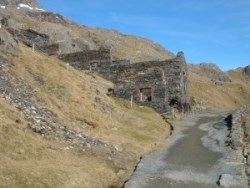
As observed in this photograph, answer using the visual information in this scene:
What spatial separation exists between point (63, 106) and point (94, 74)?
2579 centimetres

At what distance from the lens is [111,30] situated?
141 meters

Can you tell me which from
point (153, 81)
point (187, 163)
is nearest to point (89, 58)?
point (153, 81)

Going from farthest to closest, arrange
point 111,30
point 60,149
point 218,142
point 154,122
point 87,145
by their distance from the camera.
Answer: point 111,30 < point 154,122 < point 218,142 < point 87,145 < point 60,149

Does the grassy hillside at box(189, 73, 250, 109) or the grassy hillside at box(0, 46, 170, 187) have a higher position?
the grassy hillside at box(189, 73, 250, 109)

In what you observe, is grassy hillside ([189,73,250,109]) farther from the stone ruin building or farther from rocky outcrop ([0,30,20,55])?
rocky outcrop ([0,30,20,55])

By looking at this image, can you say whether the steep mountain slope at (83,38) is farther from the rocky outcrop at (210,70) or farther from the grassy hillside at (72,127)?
the grassy hillside at (72,127)

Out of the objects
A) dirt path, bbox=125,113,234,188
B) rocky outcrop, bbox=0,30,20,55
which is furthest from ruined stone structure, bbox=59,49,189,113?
rocky outcrop, bbox=0,30,20,55

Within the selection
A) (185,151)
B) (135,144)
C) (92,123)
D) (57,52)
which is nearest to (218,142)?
(185,151)

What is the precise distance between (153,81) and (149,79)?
603 millimetres

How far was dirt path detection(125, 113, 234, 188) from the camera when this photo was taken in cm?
2467

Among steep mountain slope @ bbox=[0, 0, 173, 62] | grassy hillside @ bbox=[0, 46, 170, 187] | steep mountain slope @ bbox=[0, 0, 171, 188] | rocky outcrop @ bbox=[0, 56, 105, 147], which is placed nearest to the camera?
grassy hillside @ bbox=[0, 46, 170, 187]

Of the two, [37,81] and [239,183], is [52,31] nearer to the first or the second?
[37,81]

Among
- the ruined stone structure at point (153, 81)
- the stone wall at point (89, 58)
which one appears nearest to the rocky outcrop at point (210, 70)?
the stone wall at point (89, 58)

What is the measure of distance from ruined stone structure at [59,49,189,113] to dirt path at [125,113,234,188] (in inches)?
470
